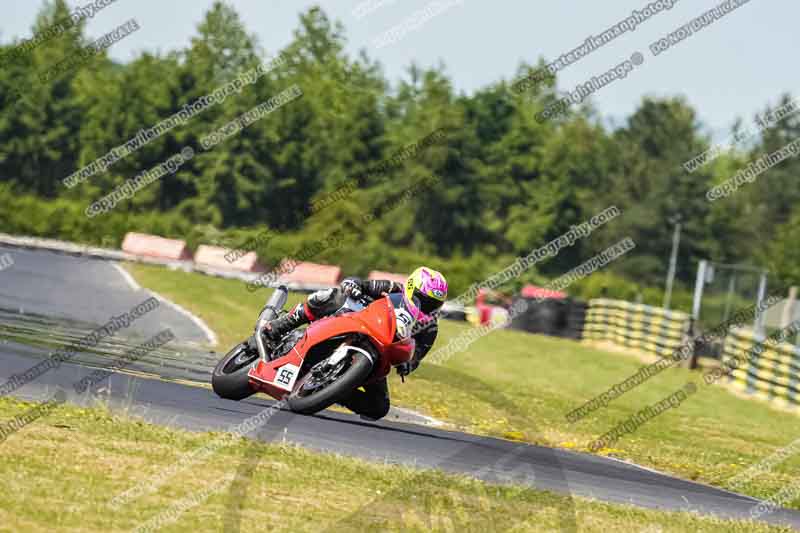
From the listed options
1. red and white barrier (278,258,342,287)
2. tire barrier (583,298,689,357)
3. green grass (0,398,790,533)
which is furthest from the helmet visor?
red and white barrier (278,258,342,287)

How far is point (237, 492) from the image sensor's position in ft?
26.8

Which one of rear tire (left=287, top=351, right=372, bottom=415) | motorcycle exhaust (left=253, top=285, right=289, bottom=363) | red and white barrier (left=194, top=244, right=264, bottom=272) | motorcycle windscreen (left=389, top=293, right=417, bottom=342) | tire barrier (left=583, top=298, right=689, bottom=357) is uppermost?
motorcycle exhaust (left=253, top=285, right=289, bottom=363)

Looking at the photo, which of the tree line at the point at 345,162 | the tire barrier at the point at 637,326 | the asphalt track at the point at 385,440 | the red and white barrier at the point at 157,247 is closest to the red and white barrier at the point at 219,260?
the red and white barrier at the point at 157,247

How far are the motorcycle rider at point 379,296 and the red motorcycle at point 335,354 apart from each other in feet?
0.27

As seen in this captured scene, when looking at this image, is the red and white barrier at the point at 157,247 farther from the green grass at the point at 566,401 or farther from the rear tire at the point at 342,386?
the rear tire at the point at 342,386

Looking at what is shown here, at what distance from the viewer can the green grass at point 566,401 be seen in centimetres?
1554

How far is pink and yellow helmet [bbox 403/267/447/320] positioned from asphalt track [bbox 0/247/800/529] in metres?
1.30

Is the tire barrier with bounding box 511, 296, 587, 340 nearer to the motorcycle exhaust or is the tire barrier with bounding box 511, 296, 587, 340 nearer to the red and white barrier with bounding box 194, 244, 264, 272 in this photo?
the red and white barrier with bounding box 194, 244, 264, 272

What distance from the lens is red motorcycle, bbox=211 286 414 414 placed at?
11172 mm

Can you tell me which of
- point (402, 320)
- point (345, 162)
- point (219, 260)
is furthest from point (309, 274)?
point (402, 320)

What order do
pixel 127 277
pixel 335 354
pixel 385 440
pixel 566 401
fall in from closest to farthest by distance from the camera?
pixel 335 354
pixel 385 440
pixel 566 401
pixel 127 277

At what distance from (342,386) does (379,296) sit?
1095 millimetres

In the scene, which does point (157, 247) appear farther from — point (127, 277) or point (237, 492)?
point (237, 492)

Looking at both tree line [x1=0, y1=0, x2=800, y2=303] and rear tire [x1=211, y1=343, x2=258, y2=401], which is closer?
rear tire [x1=211, y1=343, x2=258, y2=401]
